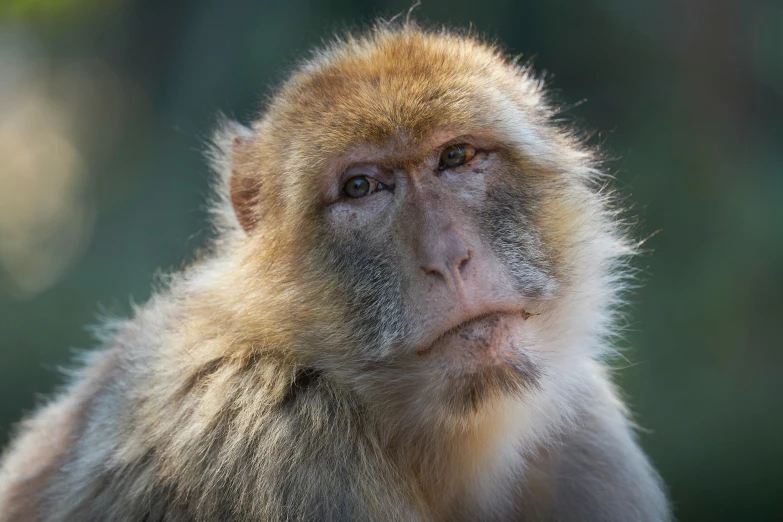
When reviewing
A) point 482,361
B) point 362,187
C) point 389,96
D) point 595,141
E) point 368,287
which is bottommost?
point 482,361

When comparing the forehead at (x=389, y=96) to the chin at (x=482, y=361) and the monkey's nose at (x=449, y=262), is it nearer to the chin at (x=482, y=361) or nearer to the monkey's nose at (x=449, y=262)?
the monkey's nose at (x=449, y=262)

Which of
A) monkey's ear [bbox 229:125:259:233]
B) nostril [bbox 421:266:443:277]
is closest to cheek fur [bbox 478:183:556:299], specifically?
nostril [bbox 421:266:443:277]

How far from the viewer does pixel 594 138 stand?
669cm

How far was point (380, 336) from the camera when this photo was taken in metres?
2.59

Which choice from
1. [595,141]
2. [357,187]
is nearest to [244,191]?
[357,187]

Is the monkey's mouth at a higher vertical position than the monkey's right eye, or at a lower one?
lower

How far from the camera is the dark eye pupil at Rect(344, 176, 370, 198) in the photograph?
277 cm

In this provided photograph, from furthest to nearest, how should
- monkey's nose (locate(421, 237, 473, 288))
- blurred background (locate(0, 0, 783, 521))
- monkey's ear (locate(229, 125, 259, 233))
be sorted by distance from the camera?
blurred background (locate(0, 0, 783, 521)) → monkey's ear (locate(229, 125, 259, 233)) → monkey's nose (locate(421, 237, 473, 288))

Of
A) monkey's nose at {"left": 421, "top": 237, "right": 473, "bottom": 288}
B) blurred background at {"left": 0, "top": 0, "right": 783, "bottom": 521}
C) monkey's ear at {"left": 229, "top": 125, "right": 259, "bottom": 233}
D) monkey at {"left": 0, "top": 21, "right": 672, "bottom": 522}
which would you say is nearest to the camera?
monkey's nose at {"left": 421, "top": 237, "right": 473, "bottom": 288}

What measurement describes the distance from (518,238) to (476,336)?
1.40 feet

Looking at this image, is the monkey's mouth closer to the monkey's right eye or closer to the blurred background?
the monkey's right eye

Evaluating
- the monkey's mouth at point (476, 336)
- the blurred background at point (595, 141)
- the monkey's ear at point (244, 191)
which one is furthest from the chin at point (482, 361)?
the blurred background at point (595, 141)

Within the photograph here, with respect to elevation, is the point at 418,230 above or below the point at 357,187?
below

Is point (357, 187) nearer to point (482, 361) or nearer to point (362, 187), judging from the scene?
point (362, 187)
